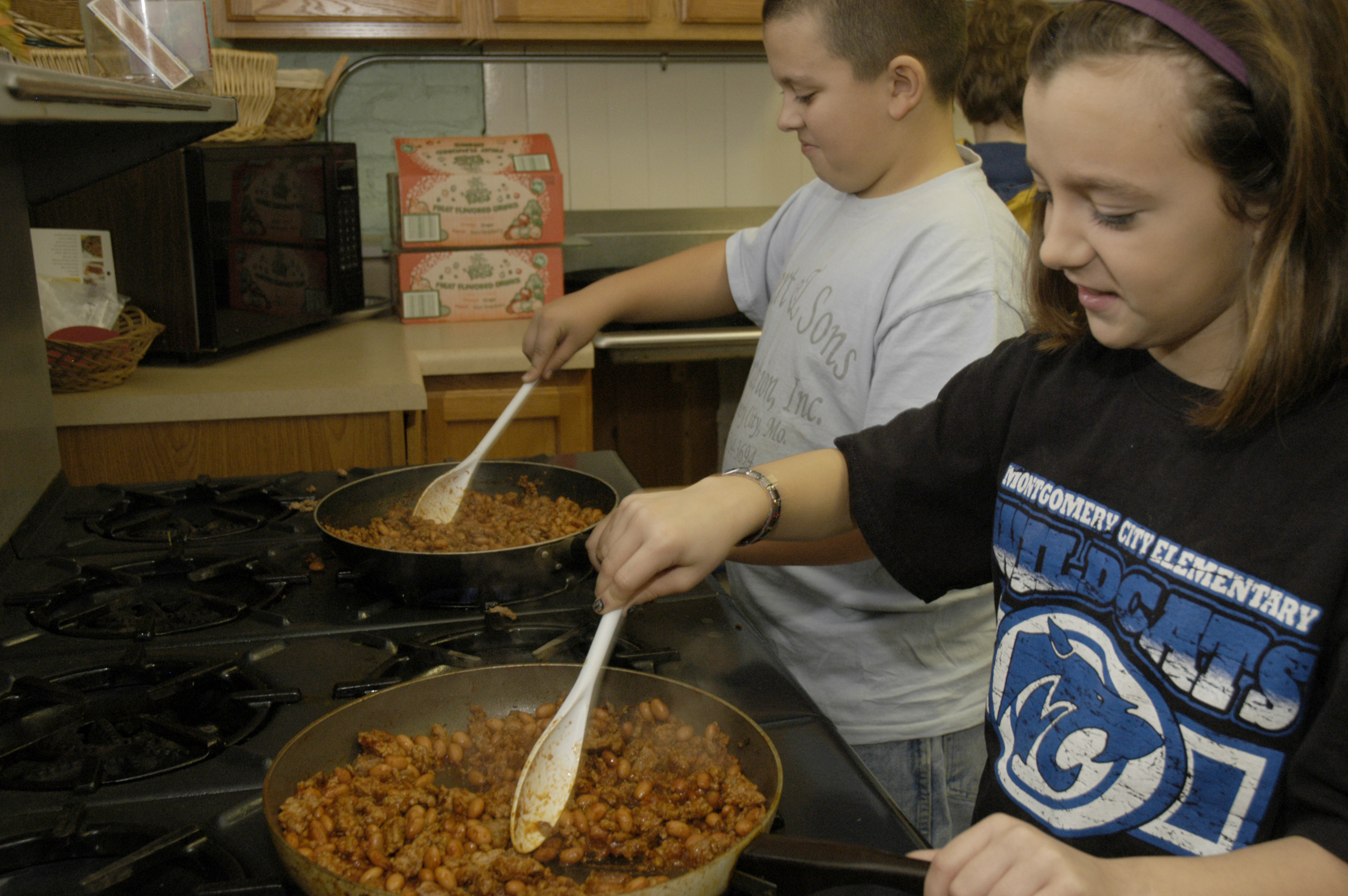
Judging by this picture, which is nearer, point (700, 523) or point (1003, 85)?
point (700, 523)

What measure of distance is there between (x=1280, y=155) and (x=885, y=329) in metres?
0.53

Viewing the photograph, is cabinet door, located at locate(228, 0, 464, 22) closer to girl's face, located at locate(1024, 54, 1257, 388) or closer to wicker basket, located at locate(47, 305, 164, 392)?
wicker basket, located at locate(47, 305, 164, 392)

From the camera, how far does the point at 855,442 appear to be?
37.2 inches

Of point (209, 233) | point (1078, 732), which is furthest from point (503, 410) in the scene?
point (1078, 732)

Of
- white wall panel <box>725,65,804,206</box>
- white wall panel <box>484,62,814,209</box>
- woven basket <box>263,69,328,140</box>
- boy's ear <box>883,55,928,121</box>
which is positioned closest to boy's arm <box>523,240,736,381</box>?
boy's ear <box>883,55,928,121</box>

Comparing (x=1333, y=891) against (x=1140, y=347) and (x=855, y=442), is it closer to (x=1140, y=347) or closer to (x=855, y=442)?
(x=1140, y=347)

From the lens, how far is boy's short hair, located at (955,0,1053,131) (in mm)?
1960

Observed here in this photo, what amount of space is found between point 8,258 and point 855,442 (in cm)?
107

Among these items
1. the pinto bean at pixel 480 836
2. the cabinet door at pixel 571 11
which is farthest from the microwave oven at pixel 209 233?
the pinto bean at pixel 480 836

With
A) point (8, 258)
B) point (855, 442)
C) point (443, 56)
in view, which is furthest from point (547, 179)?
point (855, 442)

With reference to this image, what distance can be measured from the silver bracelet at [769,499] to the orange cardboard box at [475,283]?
1.71 meters

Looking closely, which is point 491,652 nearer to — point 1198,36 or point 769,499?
point 769,499

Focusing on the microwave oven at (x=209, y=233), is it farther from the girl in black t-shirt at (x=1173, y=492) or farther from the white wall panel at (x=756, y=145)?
the girl in black t-shirt at (x=1173, y=492)

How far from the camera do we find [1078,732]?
0.75 m
